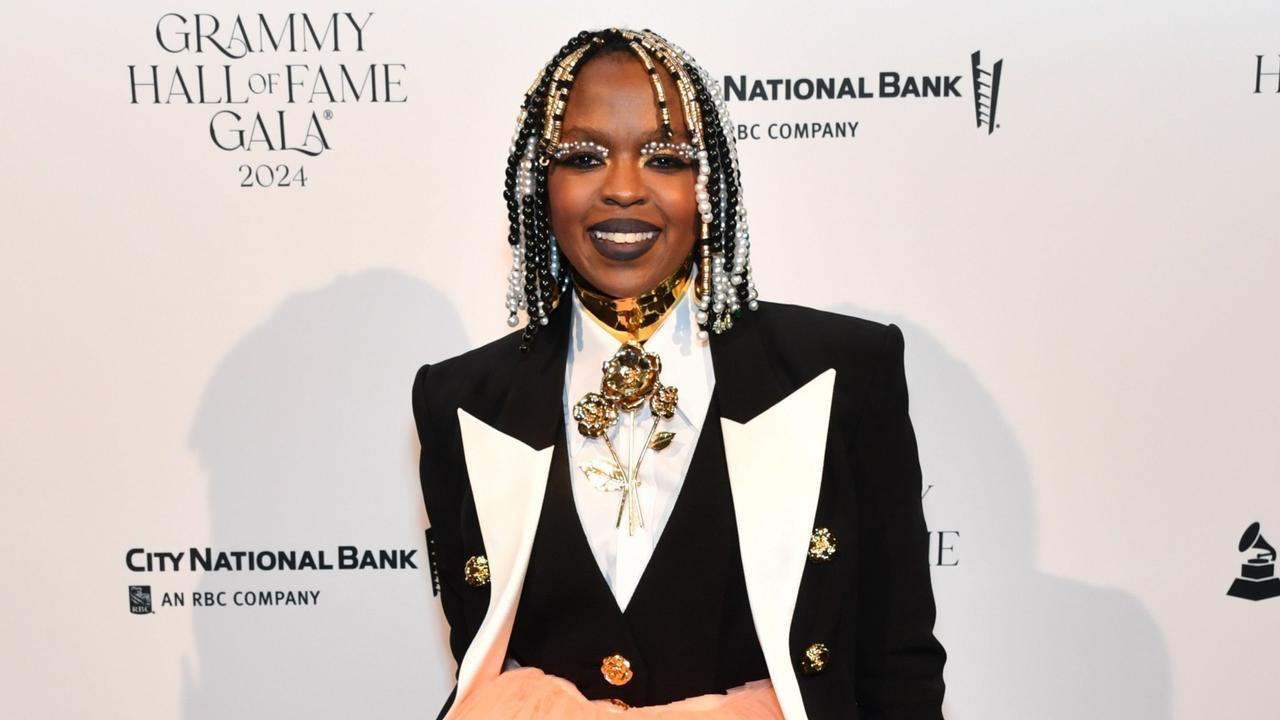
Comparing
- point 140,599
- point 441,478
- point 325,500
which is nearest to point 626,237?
point 441,478

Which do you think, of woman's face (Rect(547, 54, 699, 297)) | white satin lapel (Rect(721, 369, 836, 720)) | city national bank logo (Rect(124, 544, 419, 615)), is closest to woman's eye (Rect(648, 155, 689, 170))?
woman's face (Rect(547, 54, 699, 297))

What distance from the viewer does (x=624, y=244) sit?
1.31 meters

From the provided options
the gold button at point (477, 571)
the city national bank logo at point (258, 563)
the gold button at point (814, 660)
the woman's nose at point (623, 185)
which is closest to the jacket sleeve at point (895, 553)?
the gold button at point (814, 660)

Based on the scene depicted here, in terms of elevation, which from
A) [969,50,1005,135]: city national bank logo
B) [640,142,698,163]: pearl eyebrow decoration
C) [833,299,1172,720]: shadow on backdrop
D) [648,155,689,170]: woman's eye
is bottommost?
[833,299,1172,720]: shadow on backdrop

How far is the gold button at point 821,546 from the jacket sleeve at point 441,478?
49 cm

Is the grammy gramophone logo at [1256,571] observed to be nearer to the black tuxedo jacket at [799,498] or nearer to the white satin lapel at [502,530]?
the black tuxedo jacket at [799,498]

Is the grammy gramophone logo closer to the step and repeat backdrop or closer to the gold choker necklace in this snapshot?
the step and repeat backdrop

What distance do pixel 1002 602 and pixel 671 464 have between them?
1046mm

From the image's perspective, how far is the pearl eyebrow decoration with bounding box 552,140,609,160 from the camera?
1.31m

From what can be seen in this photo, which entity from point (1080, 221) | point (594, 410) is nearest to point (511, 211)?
point (594, 410)

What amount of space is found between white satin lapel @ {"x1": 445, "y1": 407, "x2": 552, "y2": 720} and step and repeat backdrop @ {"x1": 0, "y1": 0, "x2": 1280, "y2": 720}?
724mm

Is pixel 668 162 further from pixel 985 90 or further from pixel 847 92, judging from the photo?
pixel 985 90

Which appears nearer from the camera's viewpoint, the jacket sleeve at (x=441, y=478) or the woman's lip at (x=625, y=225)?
the woman's lip at (x=625, y=225)

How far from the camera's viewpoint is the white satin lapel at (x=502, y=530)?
1.38 metres
